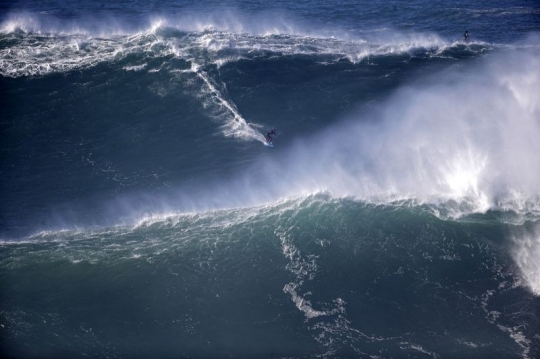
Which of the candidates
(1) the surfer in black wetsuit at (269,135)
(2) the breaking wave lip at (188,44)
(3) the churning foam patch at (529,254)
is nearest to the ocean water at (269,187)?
(3) the churning foam patch at (529,254)

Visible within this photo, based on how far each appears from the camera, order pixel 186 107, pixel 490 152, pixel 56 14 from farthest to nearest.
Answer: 1. pixel 56 14
2. pixel 186 107
3. pixel 490 152

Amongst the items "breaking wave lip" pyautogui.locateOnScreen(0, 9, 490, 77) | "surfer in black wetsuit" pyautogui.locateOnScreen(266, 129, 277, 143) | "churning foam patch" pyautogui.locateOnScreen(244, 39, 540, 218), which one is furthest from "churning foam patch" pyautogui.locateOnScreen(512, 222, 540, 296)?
"breaking wave lip" pyautogui.locateOnScreen(0, 9, 490, 77)

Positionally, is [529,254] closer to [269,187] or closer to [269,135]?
[269,187]

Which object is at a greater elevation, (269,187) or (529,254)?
(269,187)

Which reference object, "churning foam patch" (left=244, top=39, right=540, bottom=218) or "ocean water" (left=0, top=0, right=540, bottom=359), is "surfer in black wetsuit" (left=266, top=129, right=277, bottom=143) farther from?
"churning foam patch" (left=244, top=39, right=540, bottom=218)

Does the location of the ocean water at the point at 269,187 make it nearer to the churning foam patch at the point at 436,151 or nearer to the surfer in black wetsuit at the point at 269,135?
the churning foam patch at the point at 436,151

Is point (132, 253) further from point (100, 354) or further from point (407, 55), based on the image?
point (407, 55)

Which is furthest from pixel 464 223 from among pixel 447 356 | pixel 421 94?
pixel 421 94

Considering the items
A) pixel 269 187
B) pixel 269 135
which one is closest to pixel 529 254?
pixel 269 187
